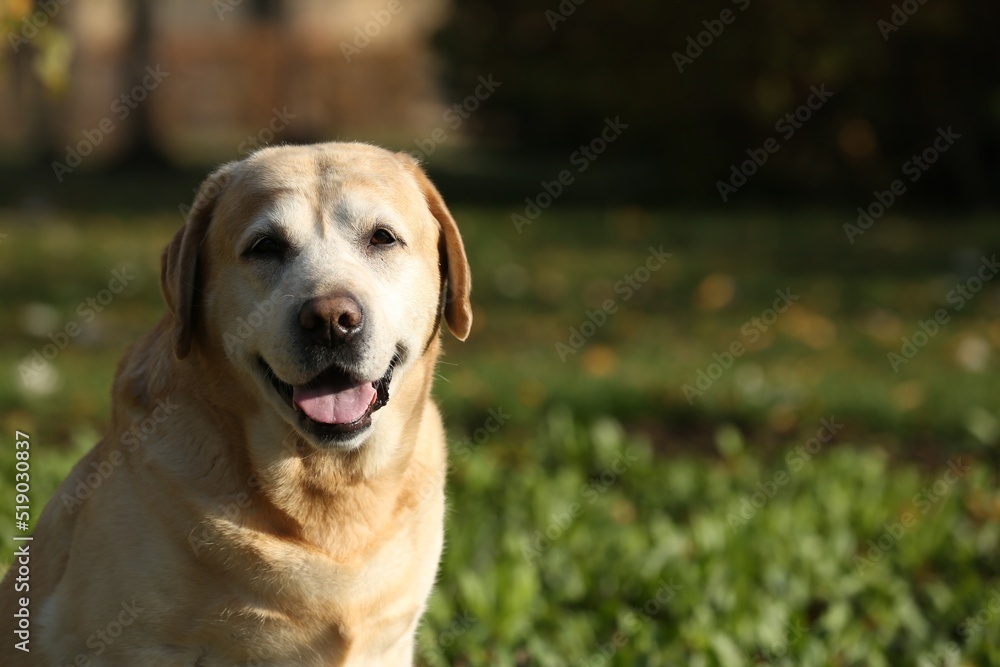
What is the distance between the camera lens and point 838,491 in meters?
5.95

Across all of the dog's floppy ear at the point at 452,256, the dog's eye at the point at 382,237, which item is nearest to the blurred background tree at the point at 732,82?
the dog's floppy ear at the point at 452,256

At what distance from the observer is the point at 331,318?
121 inches

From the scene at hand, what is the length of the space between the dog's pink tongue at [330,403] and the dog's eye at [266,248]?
38 centimetres

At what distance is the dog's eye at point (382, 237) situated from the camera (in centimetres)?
339

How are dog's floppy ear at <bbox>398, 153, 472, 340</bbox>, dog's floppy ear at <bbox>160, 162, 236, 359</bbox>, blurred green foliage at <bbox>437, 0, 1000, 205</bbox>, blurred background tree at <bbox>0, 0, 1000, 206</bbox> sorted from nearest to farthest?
dog's floppy ear at <bbox>160, 162, 236, 359</bbox> < dog's floppy ear at <bbox>398, 153, 472, 340</bbox> < blurred green foliage at <bbox>437, 0, 1000, 205</bbox> < blurred background tree at <bbox>0, 0, 1000, 206</bbox>

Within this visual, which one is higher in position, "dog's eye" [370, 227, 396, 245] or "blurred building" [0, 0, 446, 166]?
"dog's eye" [370, 227, 396, 245]

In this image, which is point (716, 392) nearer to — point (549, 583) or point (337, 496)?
point (549, 583)

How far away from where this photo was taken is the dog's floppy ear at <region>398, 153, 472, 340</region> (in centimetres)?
368

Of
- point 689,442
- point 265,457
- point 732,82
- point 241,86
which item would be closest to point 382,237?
point 265,457

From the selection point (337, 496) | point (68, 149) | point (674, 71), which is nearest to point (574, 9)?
point (674, 71)

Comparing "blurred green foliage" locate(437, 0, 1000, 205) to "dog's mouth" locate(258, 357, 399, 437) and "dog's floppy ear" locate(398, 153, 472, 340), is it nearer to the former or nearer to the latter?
"dog's floppy ear" locate(398, 153, 472, 340)

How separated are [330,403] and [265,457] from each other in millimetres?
225

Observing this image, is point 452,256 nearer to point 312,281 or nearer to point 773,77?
point 312,281

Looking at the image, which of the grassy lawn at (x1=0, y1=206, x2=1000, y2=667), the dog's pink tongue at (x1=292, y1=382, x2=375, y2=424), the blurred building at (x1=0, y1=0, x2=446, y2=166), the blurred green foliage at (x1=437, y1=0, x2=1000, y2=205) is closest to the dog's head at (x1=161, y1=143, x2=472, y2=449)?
the dog's pink tongue at (x1=292, y1=382, x2=375, y2=424)
